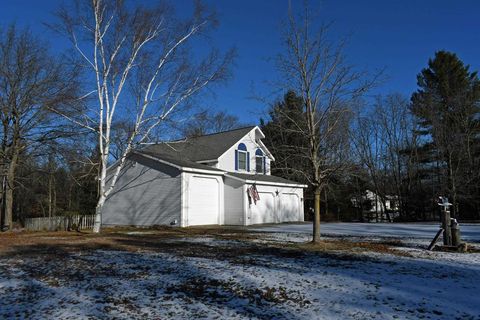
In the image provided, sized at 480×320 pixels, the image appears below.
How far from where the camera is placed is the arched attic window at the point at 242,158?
25562mm

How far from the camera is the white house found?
2094cm

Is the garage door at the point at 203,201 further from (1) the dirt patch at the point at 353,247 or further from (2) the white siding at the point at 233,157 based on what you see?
(1) the dirt patch at the point at 353,247

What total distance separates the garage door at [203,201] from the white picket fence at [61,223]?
6489 millimetres

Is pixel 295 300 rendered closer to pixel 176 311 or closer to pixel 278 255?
pixel 176 311

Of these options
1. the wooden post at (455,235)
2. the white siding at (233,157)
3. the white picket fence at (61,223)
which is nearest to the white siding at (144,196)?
the white picket fence at (61,223)

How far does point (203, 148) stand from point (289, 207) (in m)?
7.42

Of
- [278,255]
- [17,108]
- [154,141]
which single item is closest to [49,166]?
[17,108]

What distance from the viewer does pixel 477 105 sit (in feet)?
102

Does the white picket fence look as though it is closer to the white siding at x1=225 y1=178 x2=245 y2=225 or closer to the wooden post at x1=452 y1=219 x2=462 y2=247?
the white siding at x1=225 y1=178 x2=245 y2=225

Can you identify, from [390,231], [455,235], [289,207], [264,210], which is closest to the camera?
[455,235]

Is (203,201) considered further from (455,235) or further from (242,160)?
(455,235)

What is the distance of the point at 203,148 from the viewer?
2594 centimetres

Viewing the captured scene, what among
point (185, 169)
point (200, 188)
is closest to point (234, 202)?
point (200, 188)

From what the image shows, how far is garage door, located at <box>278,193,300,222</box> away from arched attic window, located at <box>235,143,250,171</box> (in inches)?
128
